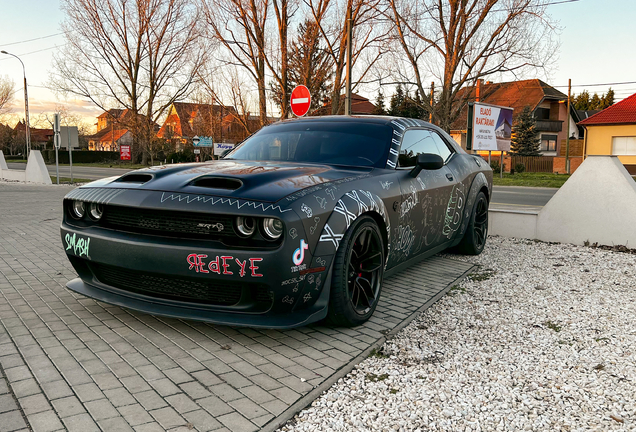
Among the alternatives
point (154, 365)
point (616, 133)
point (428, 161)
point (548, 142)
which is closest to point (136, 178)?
point (154, 365)

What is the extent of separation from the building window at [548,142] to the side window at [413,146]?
171 ft

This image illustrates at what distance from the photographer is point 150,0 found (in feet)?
110

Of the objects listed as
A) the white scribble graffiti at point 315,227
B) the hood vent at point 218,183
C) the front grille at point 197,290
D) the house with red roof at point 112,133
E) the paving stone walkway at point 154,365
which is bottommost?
the paving stone walkway at point 154,365

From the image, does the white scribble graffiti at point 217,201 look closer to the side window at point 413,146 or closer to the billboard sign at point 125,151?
the side window at point 413,146

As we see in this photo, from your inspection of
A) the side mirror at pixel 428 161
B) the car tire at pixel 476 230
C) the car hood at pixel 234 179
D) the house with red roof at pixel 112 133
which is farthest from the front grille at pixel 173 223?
the house with red roof at pixel 112 133

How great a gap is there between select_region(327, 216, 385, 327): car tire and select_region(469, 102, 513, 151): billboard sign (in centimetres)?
1417

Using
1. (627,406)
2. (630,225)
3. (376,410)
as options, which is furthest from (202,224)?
(630,225)

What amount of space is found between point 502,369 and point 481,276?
2.36 metres

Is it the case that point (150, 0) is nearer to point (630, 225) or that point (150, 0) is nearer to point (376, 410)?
point (630, 225)

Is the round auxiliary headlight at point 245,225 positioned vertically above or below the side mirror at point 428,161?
below

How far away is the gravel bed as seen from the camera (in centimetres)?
240

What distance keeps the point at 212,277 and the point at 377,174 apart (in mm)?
1568

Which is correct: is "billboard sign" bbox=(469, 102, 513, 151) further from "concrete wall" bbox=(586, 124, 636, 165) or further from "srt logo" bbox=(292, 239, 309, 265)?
"concrete wall" bbox=(586, 124, 636, 165)

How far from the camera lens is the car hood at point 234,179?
3012 mm
